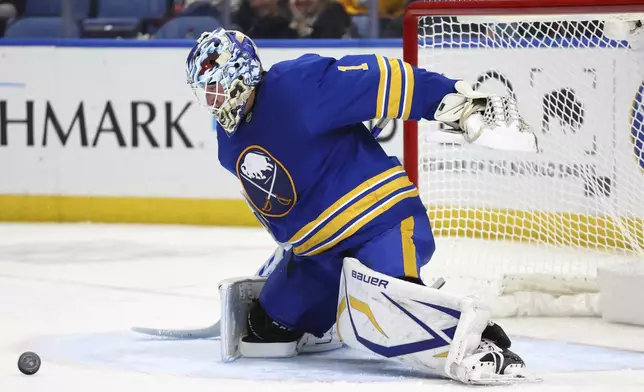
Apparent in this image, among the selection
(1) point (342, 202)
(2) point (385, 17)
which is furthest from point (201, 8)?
(1) point (342, 202)

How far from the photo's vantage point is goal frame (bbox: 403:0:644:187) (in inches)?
136

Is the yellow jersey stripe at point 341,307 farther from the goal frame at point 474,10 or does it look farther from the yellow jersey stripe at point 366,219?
the goal frame at point 474,10

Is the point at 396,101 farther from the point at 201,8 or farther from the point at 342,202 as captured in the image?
the point at 201,8

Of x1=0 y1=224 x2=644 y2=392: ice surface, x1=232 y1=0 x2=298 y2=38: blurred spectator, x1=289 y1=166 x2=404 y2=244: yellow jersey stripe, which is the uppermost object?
x1=232 y1=0 x2=298 y2=38: blurred spectator

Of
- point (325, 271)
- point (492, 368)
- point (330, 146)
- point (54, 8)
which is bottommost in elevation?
point (492, 368)

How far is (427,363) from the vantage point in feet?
9.34

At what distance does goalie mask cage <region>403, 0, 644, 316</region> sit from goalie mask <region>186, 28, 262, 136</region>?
2.77 ft

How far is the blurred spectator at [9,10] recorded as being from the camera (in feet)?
21.5

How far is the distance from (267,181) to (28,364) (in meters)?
0.72

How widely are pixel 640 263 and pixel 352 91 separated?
128 cm

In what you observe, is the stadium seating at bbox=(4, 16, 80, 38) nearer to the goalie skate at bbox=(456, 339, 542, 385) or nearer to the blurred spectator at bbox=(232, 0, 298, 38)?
the blurred spectator at bbox=(232, 0, 298, 38)

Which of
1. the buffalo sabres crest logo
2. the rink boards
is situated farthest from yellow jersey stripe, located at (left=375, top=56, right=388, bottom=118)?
the rink boards

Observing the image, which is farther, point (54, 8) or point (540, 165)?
point (54, 8)

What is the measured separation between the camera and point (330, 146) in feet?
9.93
